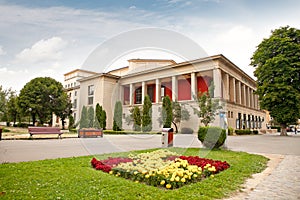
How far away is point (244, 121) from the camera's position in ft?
112

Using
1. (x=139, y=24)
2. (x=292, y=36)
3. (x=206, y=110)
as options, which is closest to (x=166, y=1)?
(x=139, y=24)

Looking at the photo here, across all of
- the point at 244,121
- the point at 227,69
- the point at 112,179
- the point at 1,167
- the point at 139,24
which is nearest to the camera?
the point at 112,179

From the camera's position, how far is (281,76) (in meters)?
24.4

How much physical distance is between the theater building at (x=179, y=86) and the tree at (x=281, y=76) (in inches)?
186

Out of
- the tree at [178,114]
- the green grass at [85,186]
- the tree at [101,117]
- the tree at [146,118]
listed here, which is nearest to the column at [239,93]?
the tree at [178,114]

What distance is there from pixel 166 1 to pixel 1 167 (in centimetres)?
858

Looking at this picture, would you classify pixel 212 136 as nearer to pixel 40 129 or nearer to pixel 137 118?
pixel 40 129

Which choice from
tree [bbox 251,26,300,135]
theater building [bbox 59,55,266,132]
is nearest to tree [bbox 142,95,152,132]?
theater building [bbox 59,55,266,132]

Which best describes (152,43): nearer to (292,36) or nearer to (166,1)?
(166,1)

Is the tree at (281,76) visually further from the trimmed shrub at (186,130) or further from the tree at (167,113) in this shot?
the tree at (167,113)

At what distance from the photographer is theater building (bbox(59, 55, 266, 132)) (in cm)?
2830

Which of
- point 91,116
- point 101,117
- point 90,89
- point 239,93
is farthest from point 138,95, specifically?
point 239,93

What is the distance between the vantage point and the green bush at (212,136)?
31.4 feet

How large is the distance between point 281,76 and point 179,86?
45.8 feet
